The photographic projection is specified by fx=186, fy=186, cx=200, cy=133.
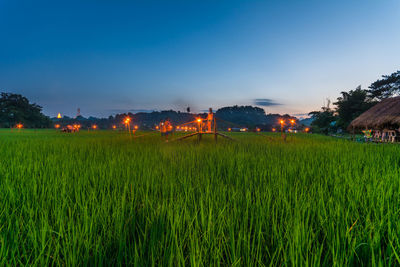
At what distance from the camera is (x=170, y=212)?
144 cm

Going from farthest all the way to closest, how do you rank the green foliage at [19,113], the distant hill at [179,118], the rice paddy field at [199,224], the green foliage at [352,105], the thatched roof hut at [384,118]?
→ the distant hill at [179,118]
the green foliage at [19,113]
the green foliage at [352,105]
the thatched roof hut at [384,118]
the rice paddy field at [199,224]

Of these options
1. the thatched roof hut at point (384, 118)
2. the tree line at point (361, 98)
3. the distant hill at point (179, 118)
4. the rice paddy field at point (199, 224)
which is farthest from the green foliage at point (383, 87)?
the distant hill at point (179, 118)

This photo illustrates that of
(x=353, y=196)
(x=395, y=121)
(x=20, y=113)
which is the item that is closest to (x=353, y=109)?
(x=395, y=121)

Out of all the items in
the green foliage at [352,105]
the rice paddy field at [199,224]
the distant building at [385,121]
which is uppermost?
the green foliage at [352,105]

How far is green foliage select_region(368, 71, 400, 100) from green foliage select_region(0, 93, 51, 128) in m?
77.6

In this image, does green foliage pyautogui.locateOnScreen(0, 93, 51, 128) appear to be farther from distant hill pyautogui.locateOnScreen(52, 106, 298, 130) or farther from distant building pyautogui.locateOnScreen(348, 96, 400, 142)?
distant building pyautogui.locateOnScreen(348, 96, 400, 142)

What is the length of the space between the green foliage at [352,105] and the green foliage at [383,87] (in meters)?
2.52

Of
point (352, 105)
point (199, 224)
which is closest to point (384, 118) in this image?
point (352, 105)

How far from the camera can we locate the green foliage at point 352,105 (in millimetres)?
22989

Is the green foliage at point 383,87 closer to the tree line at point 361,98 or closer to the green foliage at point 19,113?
the tree line at point 361,98

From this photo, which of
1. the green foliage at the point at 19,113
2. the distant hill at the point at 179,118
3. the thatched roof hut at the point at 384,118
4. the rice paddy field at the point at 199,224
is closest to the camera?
the rice paddy field at the point at 199,224

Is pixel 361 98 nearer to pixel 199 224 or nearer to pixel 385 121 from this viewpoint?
pixel 385 121

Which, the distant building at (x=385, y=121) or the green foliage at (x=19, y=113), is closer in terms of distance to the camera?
the distant building at (x=385, y=121)

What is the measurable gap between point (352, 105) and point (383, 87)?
6.68m
